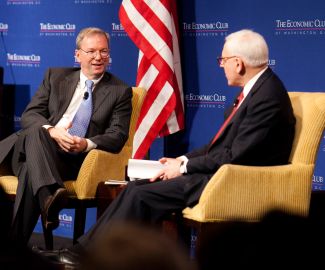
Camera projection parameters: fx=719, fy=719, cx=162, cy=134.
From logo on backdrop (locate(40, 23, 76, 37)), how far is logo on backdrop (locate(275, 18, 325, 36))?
6.17ft

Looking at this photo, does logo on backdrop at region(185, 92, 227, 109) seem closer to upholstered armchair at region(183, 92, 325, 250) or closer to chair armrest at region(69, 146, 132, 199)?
chair armrest at region(69, 146, 132, 199)

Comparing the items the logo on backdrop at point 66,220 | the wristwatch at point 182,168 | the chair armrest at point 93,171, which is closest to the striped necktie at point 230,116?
the wristwatch at point 182,168

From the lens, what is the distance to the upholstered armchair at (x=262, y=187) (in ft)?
12.1

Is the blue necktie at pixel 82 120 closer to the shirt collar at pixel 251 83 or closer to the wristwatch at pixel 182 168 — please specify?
the wristwatch at pixel 182 168

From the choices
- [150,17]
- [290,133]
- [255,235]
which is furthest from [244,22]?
Result: [255,235]

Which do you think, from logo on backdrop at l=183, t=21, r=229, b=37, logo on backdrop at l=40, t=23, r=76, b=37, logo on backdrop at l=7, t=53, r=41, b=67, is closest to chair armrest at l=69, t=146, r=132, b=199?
logo on backdrop at l=183, t=21, r=229, b=37

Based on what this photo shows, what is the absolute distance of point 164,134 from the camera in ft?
17.8

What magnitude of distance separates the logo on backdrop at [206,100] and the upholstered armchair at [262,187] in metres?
1.48

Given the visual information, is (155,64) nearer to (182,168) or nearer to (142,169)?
(142,169)

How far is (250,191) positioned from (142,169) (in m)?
0.72

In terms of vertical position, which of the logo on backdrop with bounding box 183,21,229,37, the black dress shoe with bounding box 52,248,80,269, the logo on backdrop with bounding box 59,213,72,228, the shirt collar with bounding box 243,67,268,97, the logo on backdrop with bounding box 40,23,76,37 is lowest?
the logo on backdrop with bounding box 59,213,72,228

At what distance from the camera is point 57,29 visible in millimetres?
6148

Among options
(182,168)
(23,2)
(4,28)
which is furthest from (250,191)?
(4,28)

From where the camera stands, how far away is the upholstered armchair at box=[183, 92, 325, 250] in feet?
12.1
